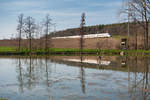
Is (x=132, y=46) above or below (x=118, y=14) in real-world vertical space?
below

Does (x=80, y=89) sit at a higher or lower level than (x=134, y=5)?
lower

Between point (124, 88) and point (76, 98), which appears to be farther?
point (124, 88)

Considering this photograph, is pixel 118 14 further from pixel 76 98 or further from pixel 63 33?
pixel 63 33

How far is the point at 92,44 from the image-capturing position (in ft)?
205

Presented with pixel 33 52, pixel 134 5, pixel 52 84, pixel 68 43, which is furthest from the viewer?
pixel 68 43

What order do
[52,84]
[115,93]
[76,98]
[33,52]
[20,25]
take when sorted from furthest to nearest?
[20,25] < [33,52] < [52,84] < [115,93] < [76,98]

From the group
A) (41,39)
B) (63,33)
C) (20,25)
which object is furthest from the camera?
(63,33)

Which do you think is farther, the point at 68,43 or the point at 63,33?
the point at 63,33

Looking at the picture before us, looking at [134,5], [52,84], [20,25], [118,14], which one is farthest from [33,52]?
[52,84]

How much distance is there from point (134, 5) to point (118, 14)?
10.3ft

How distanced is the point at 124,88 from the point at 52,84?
404cm

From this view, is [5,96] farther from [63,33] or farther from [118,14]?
[63,33]

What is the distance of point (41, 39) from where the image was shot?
61250 mm

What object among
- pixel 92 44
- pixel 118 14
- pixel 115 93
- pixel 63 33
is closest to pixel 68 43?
pixel 92 44
